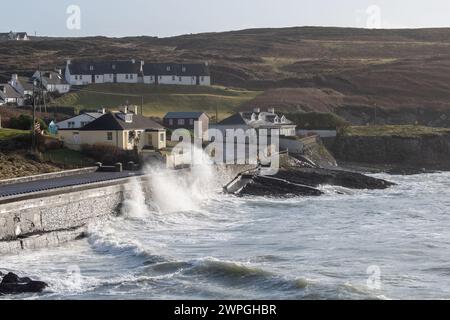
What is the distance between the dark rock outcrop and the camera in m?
20.3

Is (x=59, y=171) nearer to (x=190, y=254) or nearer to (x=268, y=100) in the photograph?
(x=190, y=254)

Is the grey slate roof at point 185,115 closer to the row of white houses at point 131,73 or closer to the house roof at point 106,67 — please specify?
the row of white houses at point 131,73

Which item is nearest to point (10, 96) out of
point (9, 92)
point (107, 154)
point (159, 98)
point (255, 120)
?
point (9, 92)

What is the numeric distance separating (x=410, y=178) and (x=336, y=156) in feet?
41.0

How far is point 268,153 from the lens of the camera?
57.6 meters

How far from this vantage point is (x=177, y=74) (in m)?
102

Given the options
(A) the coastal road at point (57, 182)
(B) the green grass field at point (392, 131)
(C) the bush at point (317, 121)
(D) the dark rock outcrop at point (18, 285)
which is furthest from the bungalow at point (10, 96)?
(D) the dark rock outcrop at point (18, 285)

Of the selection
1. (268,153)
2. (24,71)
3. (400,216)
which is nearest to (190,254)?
(400,216)

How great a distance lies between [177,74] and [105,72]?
341 inches

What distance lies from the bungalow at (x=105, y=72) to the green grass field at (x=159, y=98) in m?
4.31

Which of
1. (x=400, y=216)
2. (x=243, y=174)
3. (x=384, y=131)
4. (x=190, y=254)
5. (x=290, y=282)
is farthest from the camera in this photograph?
(x=384, y=131)

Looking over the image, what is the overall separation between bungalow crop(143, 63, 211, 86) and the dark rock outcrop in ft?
263

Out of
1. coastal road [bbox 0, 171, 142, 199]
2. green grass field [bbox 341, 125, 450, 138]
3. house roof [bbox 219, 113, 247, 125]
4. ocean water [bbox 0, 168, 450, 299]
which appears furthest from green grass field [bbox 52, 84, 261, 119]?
ocean water [bbox 0, 168, 450, 299]

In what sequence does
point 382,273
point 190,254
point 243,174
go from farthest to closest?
point 243,174 → point 190,254 → point 382,273
